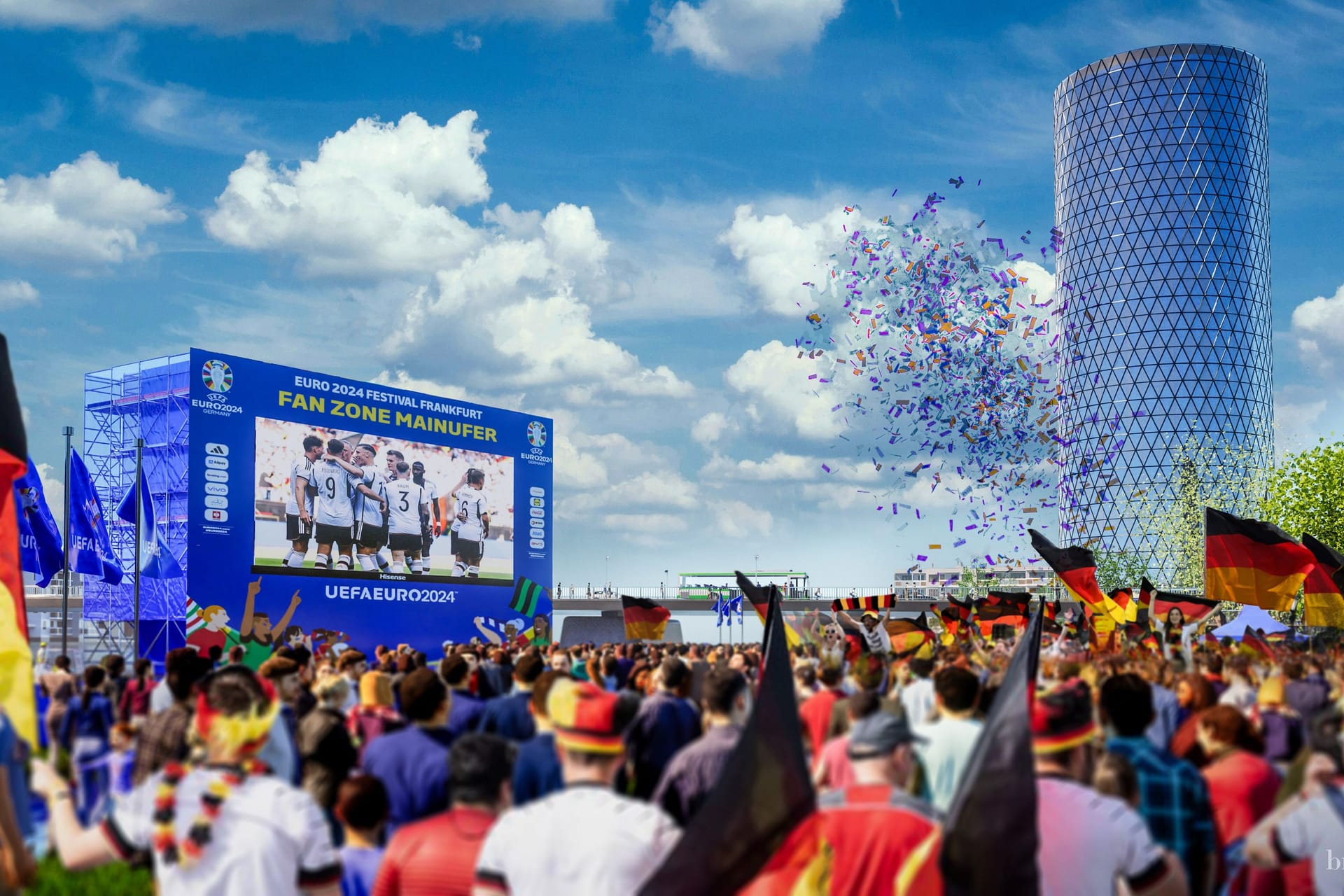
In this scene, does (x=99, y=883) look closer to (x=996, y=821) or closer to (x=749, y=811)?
(x=749, y=811)

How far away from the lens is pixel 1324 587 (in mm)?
24766

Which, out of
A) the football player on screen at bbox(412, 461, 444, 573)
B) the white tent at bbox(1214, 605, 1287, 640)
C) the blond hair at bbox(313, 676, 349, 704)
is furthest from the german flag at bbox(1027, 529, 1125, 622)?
the football player on screen at bbox(412, 461, 444, 573)

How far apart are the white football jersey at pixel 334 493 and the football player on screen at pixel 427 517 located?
9.95 ft

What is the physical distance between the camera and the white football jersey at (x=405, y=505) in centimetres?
4172

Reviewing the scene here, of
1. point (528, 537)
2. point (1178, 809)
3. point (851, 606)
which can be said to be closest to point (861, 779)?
point (1178, 809)

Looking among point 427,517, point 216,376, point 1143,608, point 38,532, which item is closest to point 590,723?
point 1143,608

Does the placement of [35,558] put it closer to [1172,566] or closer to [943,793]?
[943,793]

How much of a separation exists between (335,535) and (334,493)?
127 centimetres

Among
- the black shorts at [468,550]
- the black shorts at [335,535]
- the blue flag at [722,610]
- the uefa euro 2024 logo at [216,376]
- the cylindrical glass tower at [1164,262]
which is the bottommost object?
the blue flag at [722,610]

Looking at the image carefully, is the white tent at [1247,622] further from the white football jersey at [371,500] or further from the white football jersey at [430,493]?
the white football jersey at [430,493]

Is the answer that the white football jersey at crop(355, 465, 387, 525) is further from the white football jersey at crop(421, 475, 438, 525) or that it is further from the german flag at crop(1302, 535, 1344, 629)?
the german flag at crop(1302, 535, 1344, 629)

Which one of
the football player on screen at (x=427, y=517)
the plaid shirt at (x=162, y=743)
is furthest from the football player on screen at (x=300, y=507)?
the plaid shirt at (x=162, y=743)

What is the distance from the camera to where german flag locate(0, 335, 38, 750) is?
6.23 metres

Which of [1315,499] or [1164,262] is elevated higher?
[1164,262]
